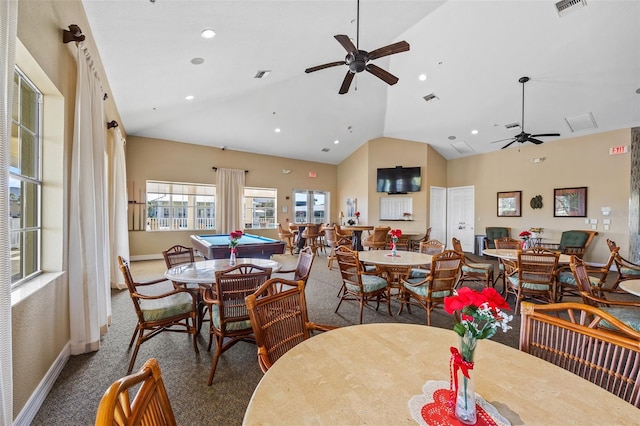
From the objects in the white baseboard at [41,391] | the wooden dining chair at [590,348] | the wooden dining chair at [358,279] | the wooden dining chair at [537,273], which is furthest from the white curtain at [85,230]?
the wooden dining chair at [537,273]

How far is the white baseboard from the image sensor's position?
5.86ft

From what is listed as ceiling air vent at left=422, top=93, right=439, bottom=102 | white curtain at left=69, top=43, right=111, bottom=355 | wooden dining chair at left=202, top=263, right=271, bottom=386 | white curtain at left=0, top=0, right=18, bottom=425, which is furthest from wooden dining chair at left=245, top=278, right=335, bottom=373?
ceiling air vent at left=422, top=93, right=439, bottom=102

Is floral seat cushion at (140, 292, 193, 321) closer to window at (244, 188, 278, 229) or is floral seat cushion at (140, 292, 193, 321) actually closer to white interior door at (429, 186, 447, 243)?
window at (244, 188, 278, 229)

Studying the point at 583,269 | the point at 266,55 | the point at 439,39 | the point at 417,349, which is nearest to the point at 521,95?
the point at 439,39

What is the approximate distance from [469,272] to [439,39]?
13.0 feet

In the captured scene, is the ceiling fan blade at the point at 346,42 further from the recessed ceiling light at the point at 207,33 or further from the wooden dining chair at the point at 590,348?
the wooden dining chair at the point at 590,348

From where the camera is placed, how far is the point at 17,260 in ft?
6.91

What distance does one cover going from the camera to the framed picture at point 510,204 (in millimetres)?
8148

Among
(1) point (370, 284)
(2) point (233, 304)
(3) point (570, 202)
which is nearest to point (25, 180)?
(2) point (233, 304)

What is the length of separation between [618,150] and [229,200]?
10.2 m

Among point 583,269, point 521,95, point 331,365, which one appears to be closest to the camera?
point 331,365

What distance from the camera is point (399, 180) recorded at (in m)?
9.34

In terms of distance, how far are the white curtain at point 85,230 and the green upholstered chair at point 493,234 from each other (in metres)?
8.93

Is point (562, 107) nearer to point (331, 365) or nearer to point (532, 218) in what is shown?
point (532, 218)
